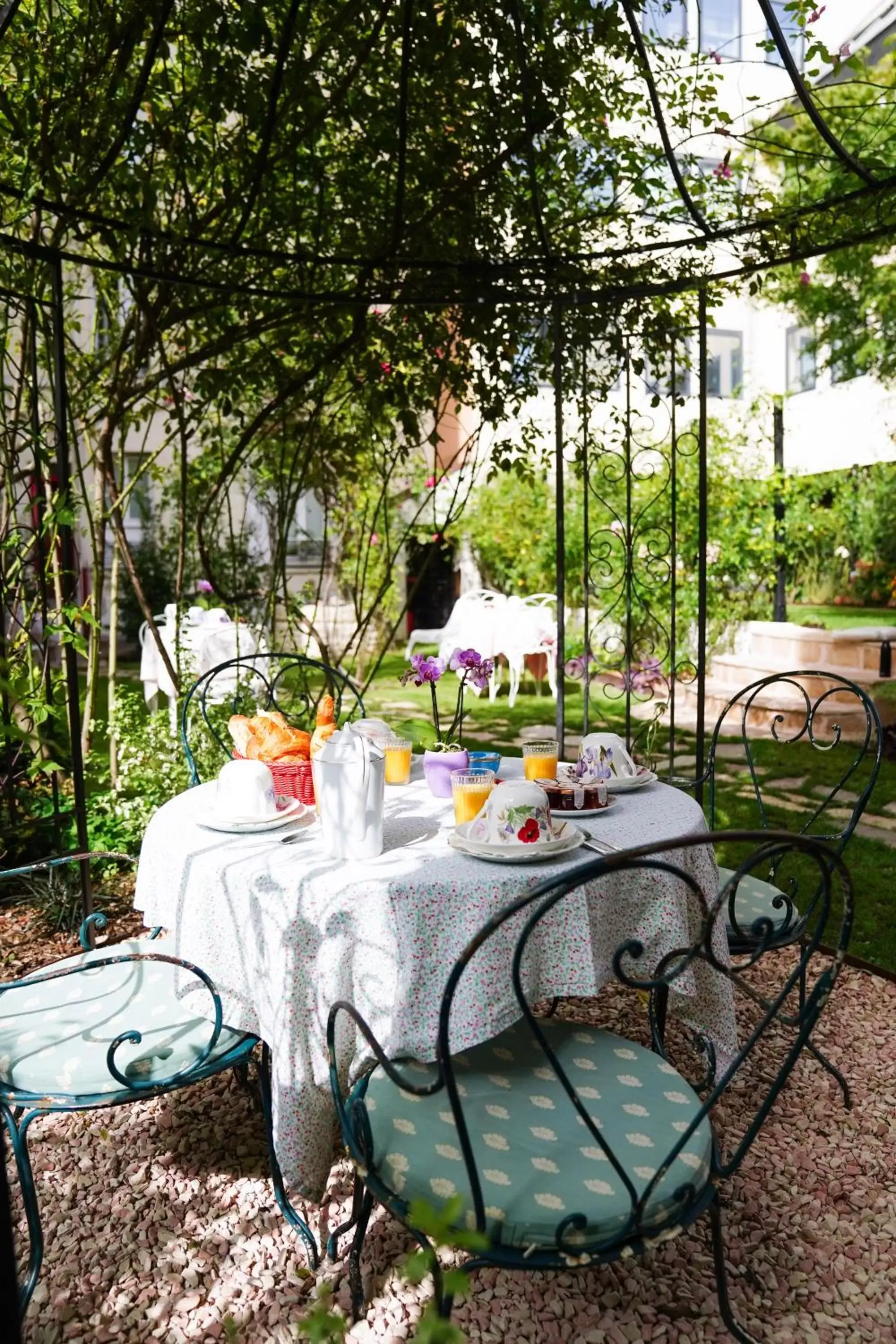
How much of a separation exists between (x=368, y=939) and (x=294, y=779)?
0.62m

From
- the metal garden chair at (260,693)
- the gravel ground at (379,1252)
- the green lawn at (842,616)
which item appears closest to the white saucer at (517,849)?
the gravel ground at (379,1252)

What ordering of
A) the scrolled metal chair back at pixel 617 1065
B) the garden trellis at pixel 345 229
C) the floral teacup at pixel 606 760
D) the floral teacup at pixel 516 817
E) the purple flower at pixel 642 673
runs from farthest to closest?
the purple flower at pixel 642 673 < the garden trellis at pixel 345 229 < the floral teacup at pixel 606 760 < the floral teacup at pixel 516 817 < the scrolled metal chair back at pixel 617 1065

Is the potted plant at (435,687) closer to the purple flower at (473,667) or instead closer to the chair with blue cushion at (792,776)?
the purple flower at (473,667)

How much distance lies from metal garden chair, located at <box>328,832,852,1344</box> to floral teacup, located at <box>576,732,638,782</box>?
48 centimetres

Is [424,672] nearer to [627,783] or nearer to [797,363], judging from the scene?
[627,783]

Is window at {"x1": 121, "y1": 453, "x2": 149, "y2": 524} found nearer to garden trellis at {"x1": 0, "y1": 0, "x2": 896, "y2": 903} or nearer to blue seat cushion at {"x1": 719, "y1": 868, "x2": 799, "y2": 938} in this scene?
garden trellis at {"x1": 0, "y1": 0, "x2": 896, "y2": 903}

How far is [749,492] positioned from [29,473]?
6282mm

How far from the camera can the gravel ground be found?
75.1 inches

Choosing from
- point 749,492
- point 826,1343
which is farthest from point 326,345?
point 749,492

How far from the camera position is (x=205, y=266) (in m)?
3.90

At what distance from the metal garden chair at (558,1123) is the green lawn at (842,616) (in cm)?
837

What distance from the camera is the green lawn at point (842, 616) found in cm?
1032

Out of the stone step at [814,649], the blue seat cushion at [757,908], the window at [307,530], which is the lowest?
the blue seat cushion at [757,908]

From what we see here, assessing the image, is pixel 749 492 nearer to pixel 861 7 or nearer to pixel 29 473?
pixel 861 7
